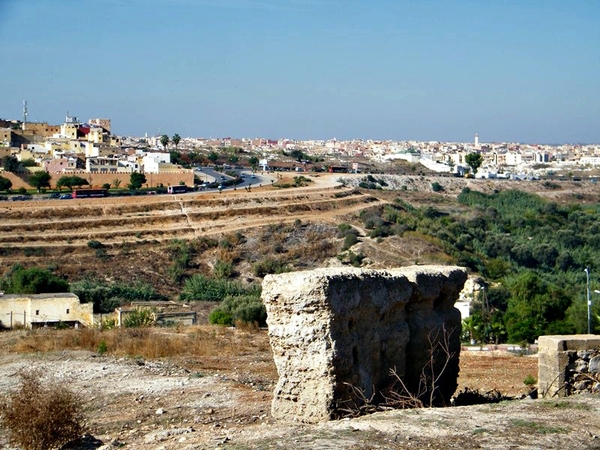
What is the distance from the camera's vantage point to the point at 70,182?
5744cm

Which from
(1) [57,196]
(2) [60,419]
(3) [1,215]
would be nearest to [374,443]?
(2) [60,419]

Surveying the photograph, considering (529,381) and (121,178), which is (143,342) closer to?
(529,381)

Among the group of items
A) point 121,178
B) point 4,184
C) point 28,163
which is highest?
point 28,163

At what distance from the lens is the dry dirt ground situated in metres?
7.67

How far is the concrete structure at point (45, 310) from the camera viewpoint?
2307cm

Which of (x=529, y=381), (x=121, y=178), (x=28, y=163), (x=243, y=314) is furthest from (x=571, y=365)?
(x=28, y=163)

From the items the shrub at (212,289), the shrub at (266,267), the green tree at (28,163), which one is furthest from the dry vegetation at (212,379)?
the green tree at (28,163)

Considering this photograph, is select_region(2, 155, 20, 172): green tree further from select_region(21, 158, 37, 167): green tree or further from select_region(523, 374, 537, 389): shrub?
select_region(523, 374, 537, 389): shrub

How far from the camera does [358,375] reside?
8.68m

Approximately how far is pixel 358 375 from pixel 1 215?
131ft

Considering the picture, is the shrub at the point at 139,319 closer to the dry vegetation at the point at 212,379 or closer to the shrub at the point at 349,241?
the dry vegetation at the point at 212,379

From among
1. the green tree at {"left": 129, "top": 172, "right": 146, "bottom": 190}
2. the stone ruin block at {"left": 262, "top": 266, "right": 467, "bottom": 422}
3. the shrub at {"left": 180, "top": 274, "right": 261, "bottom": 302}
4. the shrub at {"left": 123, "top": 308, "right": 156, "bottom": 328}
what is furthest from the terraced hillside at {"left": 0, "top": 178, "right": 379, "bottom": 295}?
the stone ruin block at {"left": 262, "top": 266, "right": 467, "bottom": 422}

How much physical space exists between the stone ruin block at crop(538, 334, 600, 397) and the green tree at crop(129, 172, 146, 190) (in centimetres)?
4938

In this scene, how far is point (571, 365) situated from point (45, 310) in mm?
16435
